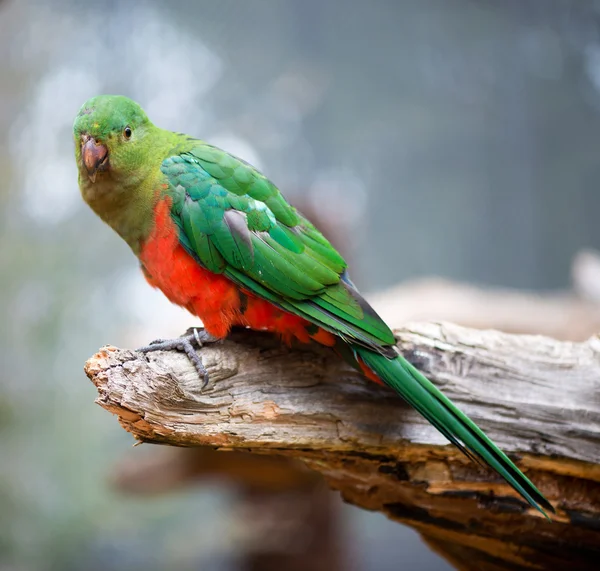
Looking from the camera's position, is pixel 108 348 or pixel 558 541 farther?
pixel 558 541

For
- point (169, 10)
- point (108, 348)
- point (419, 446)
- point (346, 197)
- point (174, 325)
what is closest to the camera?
point (108, 348)

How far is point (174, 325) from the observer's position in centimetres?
428

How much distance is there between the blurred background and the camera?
4.40m

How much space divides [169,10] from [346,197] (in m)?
2.21

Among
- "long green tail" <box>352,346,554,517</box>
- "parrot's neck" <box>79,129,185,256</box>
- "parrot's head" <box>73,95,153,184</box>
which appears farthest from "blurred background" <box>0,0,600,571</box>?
"long green tail" <box>352,346,554,517</box>

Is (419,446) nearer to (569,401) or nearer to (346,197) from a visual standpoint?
(569,401)

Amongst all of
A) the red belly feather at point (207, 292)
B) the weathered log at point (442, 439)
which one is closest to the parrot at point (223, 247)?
the red belly feather at point (207, 292)

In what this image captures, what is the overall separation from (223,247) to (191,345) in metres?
0.36

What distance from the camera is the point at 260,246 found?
2.00m

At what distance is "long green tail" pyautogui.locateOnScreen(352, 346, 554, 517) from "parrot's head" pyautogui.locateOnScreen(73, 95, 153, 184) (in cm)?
117

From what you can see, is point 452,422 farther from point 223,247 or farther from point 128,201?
point 128,201

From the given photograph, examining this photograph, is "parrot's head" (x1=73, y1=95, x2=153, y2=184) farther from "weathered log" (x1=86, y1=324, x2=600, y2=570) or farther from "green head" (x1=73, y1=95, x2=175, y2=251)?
"weathered log" (x1=86, y1=324, x2=600, y2=570)

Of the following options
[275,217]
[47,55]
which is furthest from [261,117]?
[275,217]

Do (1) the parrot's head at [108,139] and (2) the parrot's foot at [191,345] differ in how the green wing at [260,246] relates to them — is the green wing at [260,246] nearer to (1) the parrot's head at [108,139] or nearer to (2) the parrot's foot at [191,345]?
(1) the parrot's head at [108,139]
